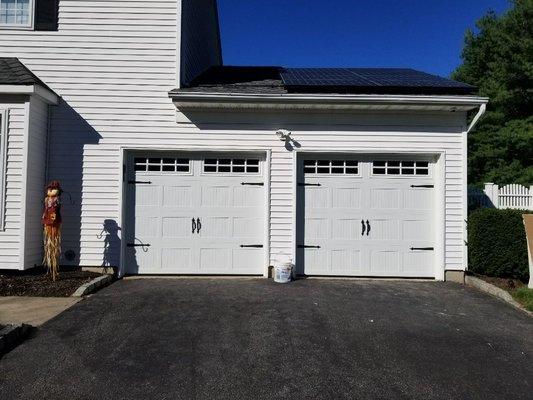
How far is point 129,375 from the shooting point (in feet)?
11.1

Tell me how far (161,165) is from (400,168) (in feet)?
14.8

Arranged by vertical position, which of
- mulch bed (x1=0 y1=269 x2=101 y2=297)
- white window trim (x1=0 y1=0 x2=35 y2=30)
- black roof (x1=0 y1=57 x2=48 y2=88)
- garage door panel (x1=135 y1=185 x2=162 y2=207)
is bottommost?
mulch bed (x1=0 y1=269 x2=101 y2=297)

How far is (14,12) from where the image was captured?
7.72 meters

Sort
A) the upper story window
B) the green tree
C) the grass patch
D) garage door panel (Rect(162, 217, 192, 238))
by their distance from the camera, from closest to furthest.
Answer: the grass patch
garage door panel (Rect(162, 217, 192, 238))
the upper story window
the green tree

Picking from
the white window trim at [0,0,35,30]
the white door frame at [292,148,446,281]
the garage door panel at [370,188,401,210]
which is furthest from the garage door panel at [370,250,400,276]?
the white window trim at [0,0,35,30]

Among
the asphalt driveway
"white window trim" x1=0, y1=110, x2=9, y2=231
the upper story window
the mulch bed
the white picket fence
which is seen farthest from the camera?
the white picket fence

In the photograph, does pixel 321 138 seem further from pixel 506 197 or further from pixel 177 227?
pixel 506 197

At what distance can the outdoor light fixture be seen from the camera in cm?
735

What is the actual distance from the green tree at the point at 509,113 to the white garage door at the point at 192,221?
45.6ft

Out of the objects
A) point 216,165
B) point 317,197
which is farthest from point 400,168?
point 216,165

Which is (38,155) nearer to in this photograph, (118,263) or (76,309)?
(118,263)

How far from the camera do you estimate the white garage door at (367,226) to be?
7516mm

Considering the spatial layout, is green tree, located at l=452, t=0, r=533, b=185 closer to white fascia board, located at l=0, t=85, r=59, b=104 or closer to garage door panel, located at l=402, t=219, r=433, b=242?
garage door panel, located at l=402, t=219, r=433, b=242

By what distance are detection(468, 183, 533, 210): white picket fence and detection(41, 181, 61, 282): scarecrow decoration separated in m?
7.76
